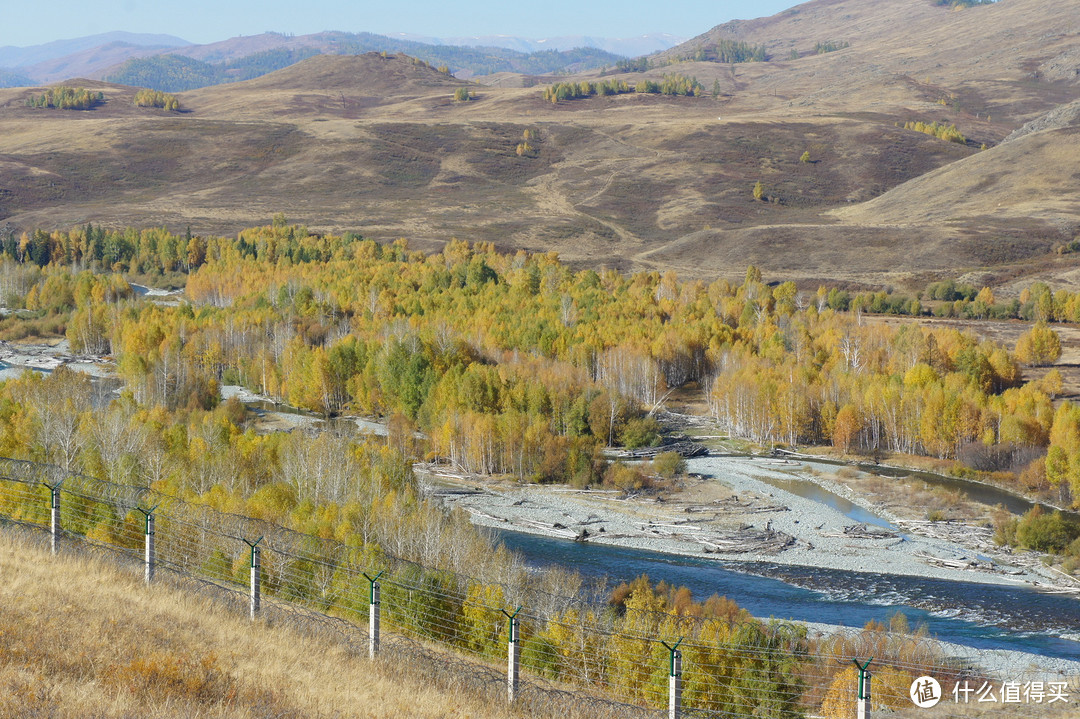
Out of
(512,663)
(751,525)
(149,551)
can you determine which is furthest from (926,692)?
(751,525)

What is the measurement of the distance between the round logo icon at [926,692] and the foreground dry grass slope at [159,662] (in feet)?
42.0

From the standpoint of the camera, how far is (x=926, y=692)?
80.8 feet

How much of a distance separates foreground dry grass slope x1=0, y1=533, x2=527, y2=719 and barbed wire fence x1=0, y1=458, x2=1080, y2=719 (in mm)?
986

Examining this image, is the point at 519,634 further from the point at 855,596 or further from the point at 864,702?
the point at 855,596

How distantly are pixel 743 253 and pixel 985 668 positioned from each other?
4653 inches

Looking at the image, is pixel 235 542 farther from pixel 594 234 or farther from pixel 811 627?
pixel 594 234

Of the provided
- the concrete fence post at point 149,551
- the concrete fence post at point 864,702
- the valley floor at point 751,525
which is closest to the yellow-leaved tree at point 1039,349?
the valley floor at point 751,525

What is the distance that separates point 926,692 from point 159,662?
18.6 meters

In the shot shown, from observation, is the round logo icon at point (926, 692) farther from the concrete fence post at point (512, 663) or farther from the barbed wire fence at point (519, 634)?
the concrete fence post at point (512, 663)

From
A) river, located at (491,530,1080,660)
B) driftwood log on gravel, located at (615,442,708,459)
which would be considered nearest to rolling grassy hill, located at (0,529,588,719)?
river, located at (491,530,1080,660)

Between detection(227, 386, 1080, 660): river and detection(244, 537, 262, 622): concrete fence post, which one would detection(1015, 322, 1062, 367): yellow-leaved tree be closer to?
detection(227, 386, 1080, 660): river

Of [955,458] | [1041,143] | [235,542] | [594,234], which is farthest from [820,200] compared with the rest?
[235,542]

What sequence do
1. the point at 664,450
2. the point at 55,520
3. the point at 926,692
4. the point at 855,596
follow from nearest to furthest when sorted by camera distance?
the point at 55,520 → the point at 926,692 → the point at 855,596 → the point at 664,450

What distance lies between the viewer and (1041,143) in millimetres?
171750
